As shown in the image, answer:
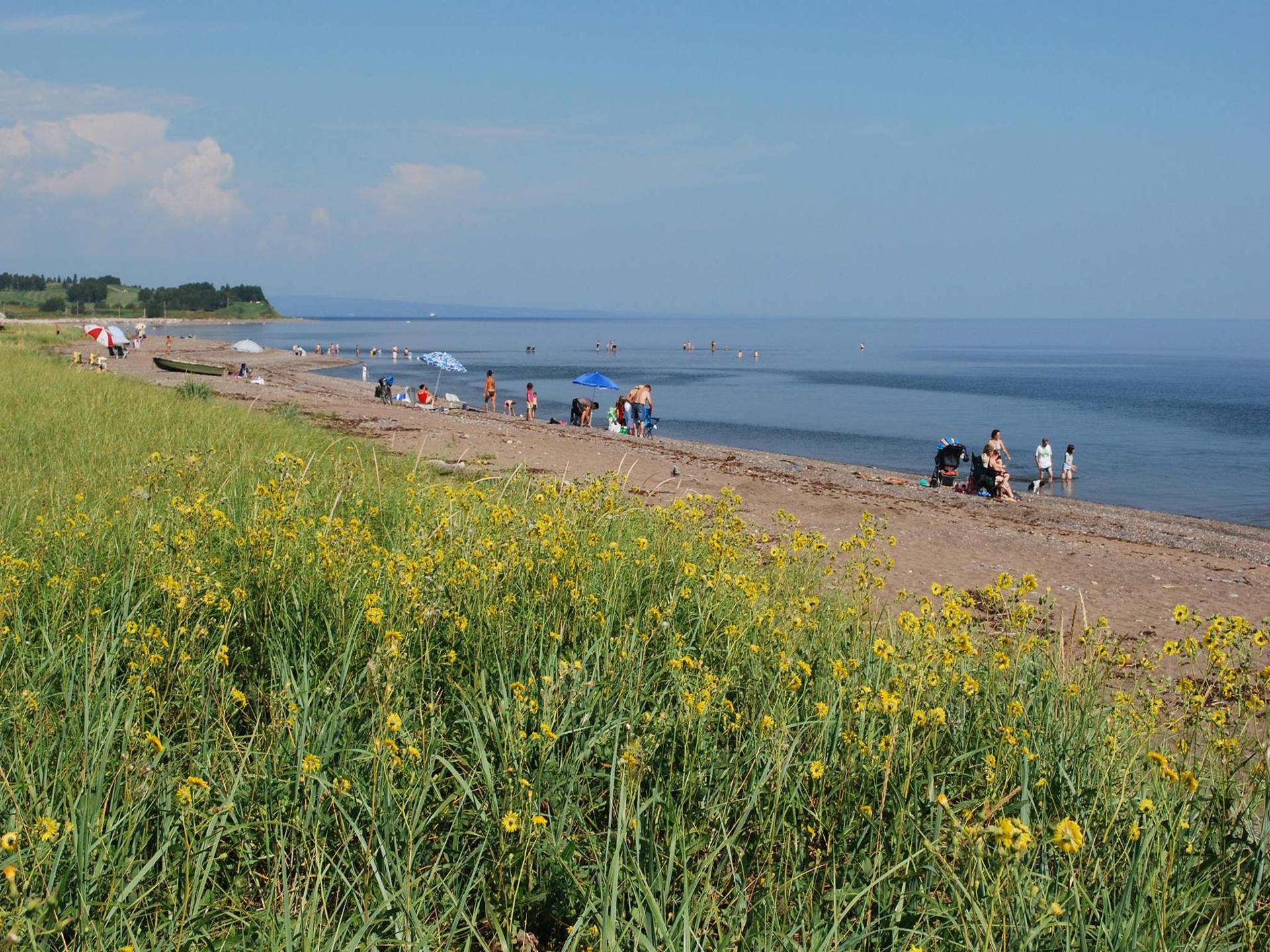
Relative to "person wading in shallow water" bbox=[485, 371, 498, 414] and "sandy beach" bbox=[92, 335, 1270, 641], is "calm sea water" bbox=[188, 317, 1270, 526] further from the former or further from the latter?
"sandy beach" bbox=[92, 335, 1270, 641]

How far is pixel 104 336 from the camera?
145ft

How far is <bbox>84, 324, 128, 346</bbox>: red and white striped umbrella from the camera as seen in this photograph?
4153 centimetres

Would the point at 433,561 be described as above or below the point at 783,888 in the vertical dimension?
above

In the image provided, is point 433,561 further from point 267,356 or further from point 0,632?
point 267,356

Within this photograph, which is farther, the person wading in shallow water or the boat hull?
the boat hull

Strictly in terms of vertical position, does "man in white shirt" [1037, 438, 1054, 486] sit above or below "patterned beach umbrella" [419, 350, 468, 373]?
below

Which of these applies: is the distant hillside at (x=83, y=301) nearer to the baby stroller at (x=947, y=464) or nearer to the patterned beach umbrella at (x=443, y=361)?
the patterned beach umbrella at (x=443, y=361)

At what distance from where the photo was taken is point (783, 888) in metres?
3.01

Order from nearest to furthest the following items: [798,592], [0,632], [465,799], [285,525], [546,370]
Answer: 1. [465,799]
2. [0,632]
3. [285,525]
4. [798,592]
5. [546,370]

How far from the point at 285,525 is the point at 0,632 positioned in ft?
4.51

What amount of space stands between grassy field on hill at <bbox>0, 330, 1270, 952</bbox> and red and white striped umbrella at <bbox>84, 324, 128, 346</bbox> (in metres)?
41.0

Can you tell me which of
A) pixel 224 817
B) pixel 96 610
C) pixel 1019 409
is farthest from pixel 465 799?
pixel 1019 409

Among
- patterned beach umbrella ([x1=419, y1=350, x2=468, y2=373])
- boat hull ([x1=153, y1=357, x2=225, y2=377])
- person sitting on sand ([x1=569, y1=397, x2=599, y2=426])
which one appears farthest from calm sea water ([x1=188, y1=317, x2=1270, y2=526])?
boat hull ([x1=153, y1=357, x2=225, y2=377])

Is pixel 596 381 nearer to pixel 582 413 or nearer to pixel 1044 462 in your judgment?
pixel 582 413
